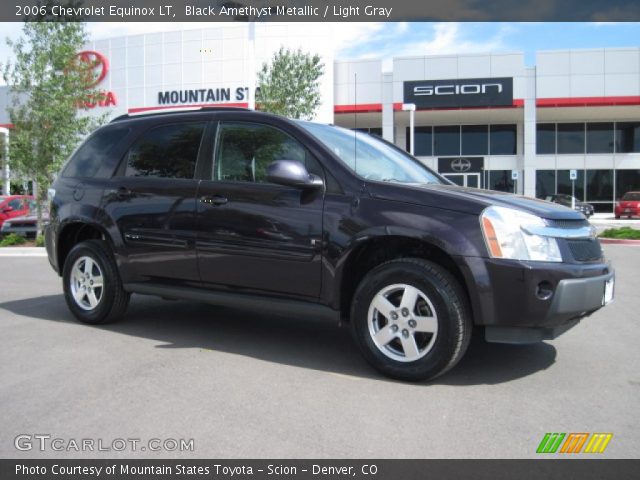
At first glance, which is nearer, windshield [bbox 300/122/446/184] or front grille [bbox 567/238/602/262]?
front grille [bbox 567/238/602/262]

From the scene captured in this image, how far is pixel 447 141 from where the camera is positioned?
34250 millimetres

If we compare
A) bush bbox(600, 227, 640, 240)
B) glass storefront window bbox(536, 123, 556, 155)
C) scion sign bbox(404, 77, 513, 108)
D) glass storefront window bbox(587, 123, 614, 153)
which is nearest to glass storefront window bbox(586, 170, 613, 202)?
glass storefront window bbox(587, 123, 614, 153)

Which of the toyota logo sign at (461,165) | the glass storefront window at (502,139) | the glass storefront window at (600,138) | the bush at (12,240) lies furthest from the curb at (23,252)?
the glass storefront window at (600,138)

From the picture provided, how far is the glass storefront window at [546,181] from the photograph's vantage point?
33688 millimetres

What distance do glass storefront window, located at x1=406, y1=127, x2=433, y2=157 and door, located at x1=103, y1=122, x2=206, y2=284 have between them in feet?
98.4

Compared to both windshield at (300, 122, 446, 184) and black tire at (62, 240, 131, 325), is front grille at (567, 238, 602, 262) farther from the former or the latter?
black tire at (62, 240, 131, 325)

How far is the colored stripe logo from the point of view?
9.65 feet

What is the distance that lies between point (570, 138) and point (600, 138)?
1.65 m

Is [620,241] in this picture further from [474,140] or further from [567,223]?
[474,140]

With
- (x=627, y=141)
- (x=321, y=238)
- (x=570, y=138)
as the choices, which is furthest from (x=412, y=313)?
(x=627, y=141)

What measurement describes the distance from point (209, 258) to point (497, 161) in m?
31.3

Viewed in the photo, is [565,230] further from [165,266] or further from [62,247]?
[62,247]

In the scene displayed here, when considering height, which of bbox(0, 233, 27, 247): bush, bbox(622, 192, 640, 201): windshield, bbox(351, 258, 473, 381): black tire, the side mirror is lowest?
bbox(351, 258, 473, 381): black tire
